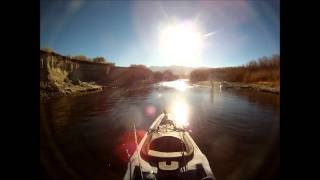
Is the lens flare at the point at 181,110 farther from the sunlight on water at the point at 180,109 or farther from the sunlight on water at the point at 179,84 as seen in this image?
the sunlight on water at the point at 179,84

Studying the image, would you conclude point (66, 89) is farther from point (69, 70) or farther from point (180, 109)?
point (180, 109)

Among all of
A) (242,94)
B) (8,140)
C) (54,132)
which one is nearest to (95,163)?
(8,140)

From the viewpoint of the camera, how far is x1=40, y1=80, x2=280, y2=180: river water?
796cm

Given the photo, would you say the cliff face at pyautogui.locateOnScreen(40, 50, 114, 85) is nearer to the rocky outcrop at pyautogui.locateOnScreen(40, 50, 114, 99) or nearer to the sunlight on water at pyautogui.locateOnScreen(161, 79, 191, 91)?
the rocky outcrop at pyautogui.locateOnScreen(40, 50, 114, 99)

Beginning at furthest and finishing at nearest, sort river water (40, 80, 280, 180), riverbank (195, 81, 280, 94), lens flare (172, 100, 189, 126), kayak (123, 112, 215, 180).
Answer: riverbank (195, 81, 280, 94) → lens flare (172, 100, 189, 126) → river water (40, 80, 280, 180) → kayak (123, 112, 215, 180)

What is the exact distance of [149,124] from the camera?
13859 millimetres

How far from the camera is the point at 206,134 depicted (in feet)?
37.9

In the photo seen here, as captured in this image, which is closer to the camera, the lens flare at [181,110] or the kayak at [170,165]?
the kayak at [170,165]

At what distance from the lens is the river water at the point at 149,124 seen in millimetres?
7957

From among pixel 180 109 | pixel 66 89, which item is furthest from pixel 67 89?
pixel 180 109

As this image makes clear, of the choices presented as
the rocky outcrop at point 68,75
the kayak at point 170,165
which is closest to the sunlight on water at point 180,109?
the rocky outcrop at point 68,75

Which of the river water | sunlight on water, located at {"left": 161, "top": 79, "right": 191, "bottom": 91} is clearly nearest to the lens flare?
the river water
